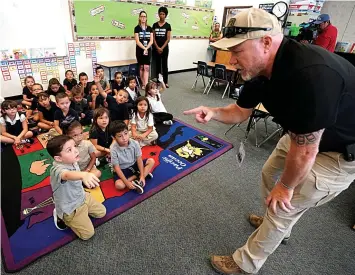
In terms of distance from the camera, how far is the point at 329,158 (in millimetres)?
1082

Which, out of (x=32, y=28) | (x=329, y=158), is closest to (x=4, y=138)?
(x=32, y=28)

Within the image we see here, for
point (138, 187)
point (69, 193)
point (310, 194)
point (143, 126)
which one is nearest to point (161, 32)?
point (143, 126)

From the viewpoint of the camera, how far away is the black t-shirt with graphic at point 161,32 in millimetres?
5082

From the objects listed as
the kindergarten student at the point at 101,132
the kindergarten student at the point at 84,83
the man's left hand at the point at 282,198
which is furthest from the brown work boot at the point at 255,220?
the kindergarten student at the point at 84,83

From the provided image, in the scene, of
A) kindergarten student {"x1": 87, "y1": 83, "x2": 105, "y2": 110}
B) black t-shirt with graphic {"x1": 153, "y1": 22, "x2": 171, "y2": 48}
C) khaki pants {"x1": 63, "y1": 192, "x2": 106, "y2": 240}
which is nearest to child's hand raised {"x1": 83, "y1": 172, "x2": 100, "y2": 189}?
khaki pants {"x1": 63, "y1": 192, "x2": 106, "y2": 240}

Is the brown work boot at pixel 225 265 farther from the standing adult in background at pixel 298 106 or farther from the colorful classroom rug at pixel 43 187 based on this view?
the colorful classroom rug at pixel 43 187

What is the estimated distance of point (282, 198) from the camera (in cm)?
102

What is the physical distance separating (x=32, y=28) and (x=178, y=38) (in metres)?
3.89

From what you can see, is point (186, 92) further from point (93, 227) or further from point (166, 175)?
point (93, 227)

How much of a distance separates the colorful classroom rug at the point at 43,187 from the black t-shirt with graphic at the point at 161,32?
3068mm

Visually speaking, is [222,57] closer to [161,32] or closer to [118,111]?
[161,32]

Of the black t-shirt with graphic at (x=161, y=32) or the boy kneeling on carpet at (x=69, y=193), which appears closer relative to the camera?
the boy kneeling on carpet at (x=69, y=193)

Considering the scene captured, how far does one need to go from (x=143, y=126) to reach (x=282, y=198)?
2073mm

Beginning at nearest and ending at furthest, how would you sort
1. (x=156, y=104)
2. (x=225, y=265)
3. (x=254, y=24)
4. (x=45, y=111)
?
(x=254, y=24), (x=225, y=265), (x=45, y=111), (x=156, y=104)
